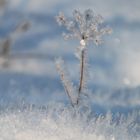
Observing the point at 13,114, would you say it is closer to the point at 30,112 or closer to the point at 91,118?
the point at 30,112

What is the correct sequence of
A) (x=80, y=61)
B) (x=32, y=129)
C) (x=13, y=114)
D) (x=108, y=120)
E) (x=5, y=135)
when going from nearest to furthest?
(x=5, y=135) → (x=32, y=129) → (x=13, y=114) → (x=108, y=120) → (x=80, y=61)

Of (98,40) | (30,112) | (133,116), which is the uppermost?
(98,40)

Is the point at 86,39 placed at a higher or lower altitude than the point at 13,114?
higher

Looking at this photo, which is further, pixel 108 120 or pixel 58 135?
pixel 108 120

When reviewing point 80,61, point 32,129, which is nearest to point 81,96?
point 80,61

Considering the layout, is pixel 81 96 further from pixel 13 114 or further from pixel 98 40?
pixel 13 114

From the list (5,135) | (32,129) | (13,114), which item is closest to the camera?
(5,135)

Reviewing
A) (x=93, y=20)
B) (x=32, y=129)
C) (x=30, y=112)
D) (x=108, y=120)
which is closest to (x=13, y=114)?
(x=30, y=112)
